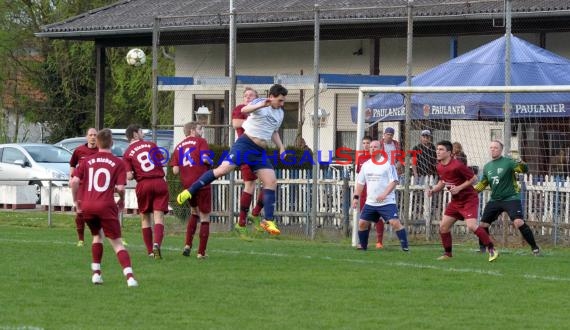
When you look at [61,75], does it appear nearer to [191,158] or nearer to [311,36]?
[311,36]

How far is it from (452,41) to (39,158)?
12.4m

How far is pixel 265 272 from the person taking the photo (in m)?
15.8

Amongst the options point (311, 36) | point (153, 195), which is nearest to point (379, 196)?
point (153, 195)

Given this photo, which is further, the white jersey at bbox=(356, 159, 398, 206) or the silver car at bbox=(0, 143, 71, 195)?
the silver car at bbox=(0, 143, 71, 195)

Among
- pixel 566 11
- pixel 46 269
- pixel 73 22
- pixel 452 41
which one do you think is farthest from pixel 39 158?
pixel 46 269

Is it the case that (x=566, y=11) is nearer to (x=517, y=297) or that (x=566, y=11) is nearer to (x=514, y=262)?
(x=514, y=262)

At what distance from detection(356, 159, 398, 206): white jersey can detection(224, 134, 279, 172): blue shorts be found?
3089mm

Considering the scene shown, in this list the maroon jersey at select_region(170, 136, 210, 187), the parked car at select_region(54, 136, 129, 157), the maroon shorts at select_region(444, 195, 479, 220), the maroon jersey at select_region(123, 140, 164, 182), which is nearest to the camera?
the maroon jersey at select_region(123, 140, 164, 182)

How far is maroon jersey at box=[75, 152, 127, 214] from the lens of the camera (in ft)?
45.5

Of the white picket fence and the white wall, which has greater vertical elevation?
the white wall

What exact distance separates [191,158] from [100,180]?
4044mm

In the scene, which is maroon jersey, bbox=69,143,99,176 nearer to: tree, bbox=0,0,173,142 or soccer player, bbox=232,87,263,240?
soccer player, bbox=232,87,263,240

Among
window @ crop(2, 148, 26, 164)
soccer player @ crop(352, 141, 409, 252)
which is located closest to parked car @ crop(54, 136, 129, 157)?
window @ crop(2, 148, 26, 164)

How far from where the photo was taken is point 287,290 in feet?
45.5
